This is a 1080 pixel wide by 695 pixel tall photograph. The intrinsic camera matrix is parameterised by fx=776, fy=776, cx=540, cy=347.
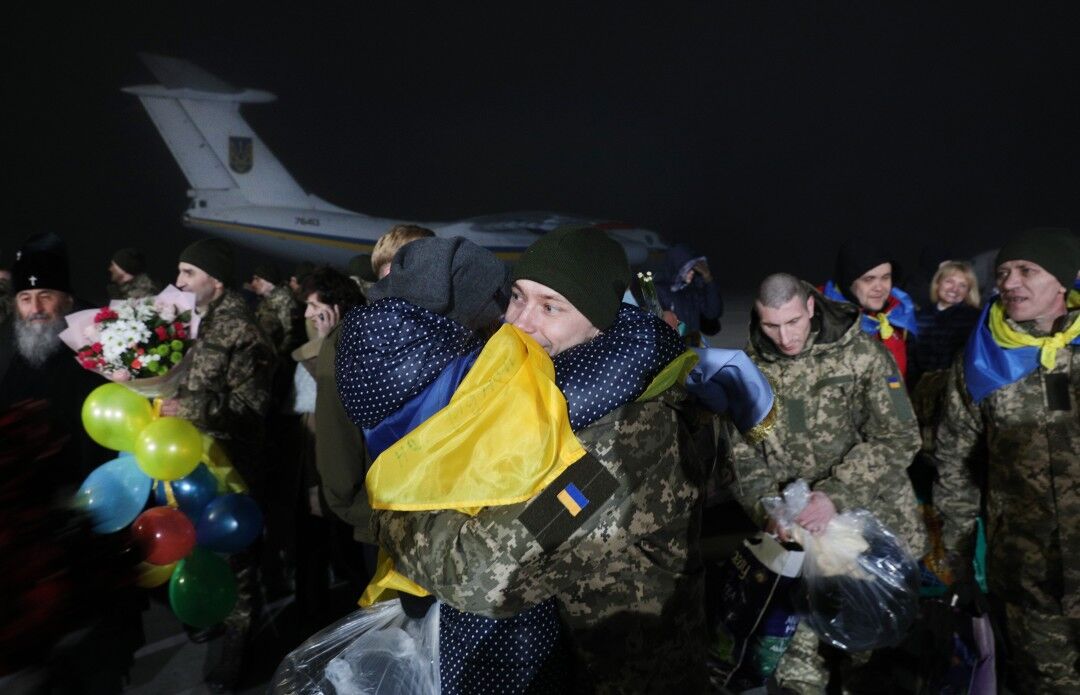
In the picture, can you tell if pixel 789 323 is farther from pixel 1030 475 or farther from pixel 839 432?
pixel 1030 475

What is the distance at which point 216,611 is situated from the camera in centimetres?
298

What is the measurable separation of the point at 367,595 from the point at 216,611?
5.50ft

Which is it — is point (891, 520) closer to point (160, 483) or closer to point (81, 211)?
point (160, 483)

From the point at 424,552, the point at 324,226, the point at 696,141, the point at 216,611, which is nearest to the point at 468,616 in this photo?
the point at 424,552

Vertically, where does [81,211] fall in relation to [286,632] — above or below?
below

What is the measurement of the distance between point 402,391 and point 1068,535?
7.91ft

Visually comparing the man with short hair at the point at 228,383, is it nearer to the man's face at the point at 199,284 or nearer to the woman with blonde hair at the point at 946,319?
the man's face at the point at 199,284

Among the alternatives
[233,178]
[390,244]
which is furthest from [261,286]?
[233,178]

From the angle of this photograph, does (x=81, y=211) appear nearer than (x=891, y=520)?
No

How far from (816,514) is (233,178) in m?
13.5

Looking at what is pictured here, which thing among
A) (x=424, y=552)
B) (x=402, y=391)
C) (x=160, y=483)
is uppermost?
(x=402, y=391)

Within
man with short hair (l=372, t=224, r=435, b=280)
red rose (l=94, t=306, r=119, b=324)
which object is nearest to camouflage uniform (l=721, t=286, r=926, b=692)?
man with short hair (l=372, t=224, r=435, b=280)

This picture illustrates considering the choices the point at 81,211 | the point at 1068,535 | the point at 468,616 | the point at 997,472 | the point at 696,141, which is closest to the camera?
the point at 468,616

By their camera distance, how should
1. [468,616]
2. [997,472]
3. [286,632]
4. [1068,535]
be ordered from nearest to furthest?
[468,616] → [1068,535] → [997,472] → [286,632]
